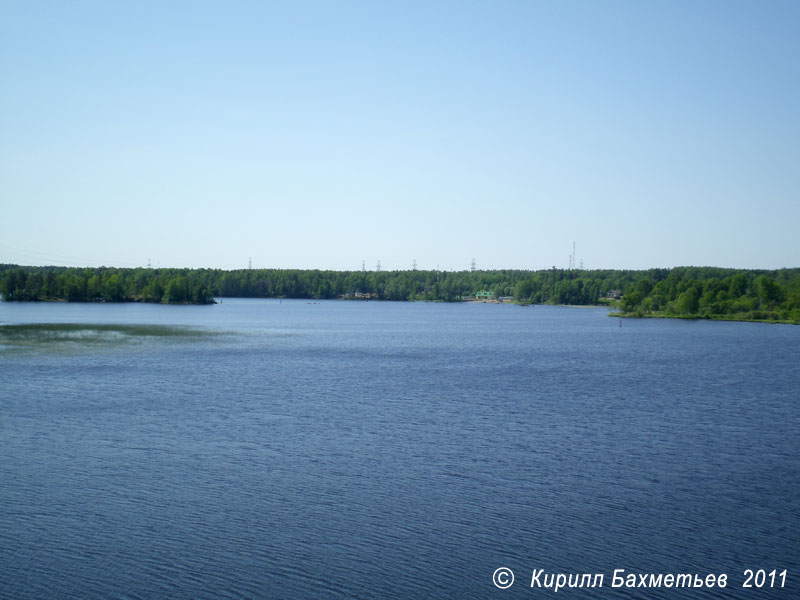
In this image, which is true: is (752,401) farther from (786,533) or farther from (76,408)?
(76,408)

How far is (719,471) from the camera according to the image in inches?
858

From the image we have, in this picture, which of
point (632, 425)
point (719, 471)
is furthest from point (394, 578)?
point (632, 425)

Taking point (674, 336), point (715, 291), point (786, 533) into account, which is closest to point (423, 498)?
point (786, 533)

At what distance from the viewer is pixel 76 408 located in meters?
30.1

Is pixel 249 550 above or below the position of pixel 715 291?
below

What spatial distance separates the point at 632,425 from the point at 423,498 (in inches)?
551

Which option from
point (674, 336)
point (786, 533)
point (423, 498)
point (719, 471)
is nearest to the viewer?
point (786, 533)

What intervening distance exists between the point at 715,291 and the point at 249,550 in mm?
138286

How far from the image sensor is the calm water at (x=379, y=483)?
14312 mm

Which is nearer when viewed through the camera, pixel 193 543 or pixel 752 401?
pixel 193 543

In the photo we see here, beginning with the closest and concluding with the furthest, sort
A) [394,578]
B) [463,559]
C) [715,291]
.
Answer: [394,578]
[463,559]
[715,291]

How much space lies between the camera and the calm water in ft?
47.0

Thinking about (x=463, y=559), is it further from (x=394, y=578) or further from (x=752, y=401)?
(x=752, y=401)

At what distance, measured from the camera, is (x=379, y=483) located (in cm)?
2000
